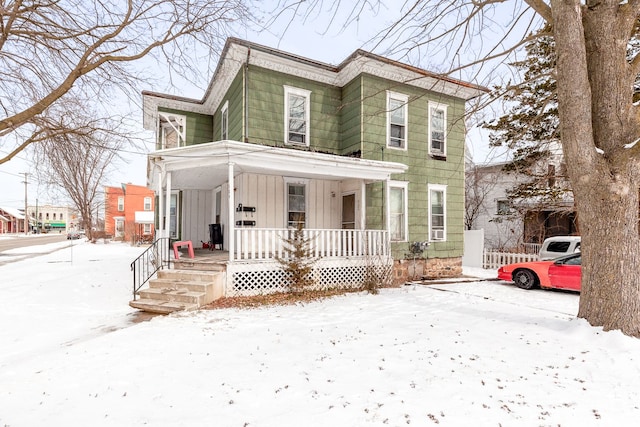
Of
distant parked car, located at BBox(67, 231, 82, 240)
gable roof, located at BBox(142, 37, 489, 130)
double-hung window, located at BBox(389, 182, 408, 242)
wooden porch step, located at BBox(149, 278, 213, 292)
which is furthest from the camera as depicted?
distant parked car, located at BBox(67, 231, 82, 240)

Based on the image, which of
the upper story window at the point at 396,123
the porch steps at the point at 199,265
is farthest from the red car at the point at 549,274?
the porch steps at the point at 199,265

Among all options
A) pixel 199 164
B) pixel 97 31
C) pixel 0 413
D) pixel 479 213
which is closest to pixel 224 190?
pixel 199 164

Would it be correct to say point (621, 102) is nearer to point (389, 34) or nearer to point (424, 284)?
point (389, 34)

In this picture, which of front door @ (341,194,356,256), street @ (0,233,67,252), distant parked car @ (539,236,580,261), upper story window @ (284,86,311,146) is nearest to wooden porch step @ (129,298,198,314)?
front door @ (341,194,356,256)

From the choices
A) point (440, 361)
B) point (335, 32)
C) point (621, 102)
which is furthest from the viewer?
point (335, 32)

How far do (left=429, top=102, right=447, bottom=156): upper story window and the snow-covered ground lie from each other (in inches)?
258

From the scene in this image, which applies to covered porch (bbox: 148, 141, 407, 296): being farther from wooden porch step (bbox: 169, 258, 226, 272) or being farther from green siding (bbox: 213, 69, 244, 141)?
green siding (bbox: 213, 69, 244, 141)

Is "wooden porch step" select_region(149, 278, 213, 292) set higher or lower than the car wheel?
higher

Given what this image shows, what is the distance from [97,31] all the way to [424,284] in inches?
413

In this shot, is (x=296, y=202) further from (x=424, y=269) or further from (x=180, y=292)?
(x=424, y=269)

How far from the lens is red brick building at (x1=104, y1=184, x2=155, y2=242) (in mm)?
35412

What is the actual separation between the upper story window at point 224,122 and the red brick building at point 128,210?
25.0 metres

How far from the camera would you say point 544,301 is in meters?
7.80

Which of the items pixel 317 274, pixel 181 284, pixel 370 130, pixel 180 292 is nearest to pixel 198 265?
pixel 181 284
